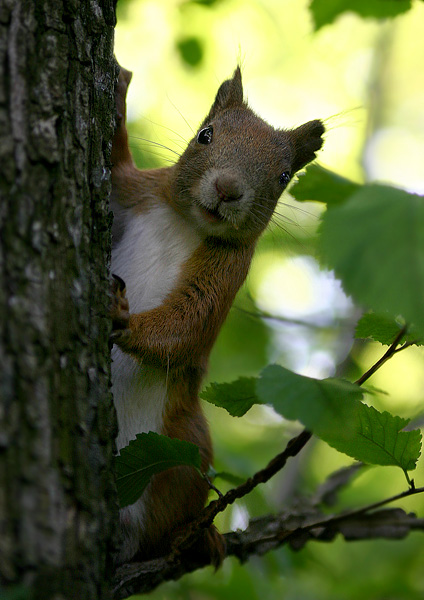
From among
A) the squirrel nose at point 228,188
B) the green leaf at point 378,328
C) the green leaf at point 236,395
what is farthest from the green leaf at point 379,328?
the squirrel nose at point 228,188

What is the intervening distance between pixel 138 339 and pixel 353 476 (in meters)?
1.50

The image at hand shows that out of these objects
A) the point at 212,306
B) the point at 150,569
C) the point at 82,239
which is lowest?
the point at 150,569

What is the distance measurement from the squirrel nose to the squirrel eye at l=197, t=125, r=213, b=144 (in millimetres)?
320

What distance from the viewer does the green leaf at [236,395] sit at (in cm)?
181

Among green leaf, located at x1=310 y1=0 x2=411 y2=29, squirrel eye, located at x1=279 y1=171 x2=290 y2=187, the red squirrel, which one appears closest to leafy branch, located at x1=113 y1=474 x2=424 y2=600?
the red squirrel

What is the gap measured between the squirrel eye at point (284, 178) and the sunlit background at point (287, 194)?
0.40 ft

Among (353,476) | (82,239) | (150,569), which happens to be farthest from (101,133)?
(353,476)

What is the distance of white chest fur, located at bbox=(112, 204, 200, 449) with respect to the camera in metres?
2.38

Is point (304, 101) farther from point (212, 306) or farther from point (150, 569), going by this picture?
point (150, 569)

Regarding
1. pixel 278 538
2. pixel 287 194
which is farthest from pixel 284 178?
pixel 278 538

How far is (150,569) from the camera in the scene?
2.10m

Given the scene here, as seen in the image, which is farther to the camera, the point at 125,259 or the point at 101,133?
the point at 125,259

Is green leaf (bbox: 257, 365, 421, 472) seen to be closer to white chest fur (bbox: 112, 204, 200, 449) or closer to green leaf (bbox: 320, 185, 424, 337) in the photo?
green leaf (bbox: 320, 185, 424, 337)

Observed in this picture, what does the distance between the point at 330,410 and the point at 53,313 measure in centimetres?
68
